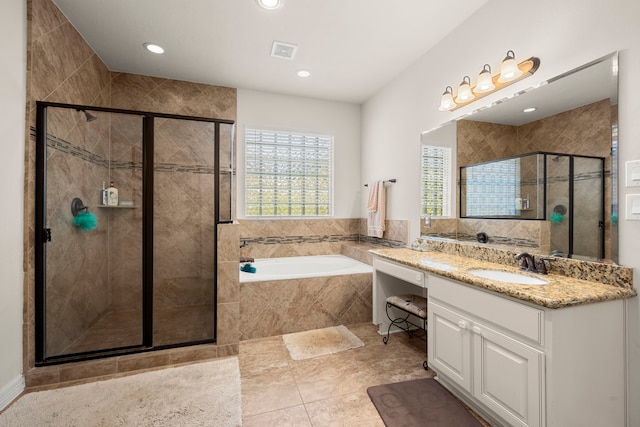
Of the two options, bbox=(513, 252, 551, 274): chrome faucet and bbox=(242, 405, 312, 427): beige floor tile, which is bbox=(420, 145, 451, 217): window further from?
bbox=(242, 405, 312, 427): beige floor tile

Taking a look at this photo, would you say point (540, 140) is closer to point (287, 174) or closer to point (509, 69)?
point (509, 69)

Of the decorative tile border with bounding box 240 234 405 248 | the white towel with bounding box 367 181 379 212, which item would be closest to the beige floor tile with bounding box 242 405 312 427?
the decorative tile border with bounding box 240 234 405 248

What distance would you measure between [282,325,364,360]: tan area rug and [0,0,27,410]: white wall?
181 centimetres

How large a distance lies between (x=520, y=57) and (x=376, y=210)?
2012 mm

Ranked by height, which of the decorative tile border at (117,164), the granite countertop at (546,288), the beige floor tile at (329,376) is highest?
the decorative tile border at (117,164)

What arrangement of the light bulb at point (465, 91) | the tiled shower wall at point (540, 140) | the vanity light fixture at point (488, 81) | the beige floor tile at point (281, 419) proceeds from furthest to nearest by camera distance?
the light bulb at point (465, 91)
the vanity light fixture at point (488, 81)
the beige floor tile at point (281, 419)
the tiled shower wall at point (540, 140)

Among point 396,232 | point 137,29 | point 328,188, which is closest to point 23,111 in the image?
point 137,29

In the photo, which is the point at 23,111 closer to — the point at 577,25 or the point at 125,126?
the point at 125,126

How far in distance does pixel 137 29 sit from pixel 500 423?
379 cm

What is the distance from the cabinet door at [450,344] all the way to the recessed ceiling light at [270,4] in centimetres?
240

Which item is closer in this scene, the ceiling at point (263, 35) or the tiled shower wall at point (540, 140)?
the tiled shower wall at point (540, 140)

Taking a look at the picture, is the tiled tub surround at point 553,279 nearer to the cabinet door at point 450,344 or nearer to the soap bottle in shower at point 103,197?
the cabinet door at point 450,344

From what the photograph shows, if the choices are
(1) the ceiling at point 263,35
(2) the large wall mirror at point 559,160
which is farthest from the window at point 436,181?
(1) the ceiling at point 263,35

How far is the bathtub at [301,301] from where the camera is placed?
8.66 feet
